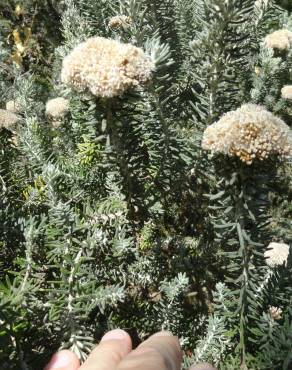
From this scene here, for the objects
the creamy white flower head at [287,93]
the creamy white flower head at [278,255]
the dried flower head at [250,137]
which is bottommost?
the creamy white flower head at [278,255]

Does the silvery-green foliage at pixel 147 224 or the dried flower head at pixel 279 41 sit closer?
the silvery-green foliage at pixel 147 224

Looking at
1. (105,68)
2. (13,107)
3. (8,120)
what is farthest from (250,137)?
(13,107)

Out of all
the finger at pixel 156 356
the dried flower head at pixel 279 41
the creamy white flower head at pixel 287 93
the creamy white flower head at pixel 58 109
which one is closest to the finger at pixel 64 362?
the finger at pixel 156 356

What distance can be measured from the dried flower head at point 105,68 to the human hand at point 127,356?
0.87 m

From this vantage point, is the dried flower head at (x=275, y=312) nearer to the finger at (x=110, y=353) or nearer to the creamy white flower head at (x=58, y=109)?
the finger at (x=110, y=353)

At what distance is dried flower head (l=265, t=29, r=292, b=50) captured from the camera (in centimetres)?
460

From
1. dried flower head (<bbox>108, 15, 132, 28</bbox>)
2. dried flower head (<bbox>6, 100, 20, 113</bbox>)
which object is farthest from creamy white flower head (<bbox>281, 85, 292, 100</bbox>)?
dried flower head (<bbox>6, 100, 20, 113</bbox>)

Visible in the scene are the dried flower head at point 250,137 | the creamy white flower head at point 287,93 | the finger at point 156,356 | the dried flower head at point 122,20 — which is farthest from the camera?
the creamy white flower head at point 287,93

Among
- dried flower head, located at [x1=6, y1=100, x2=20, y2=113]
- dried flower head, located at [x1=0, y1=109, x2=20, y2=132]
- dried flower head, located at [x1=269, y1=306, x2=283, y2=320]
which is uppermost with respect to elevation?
dried flower head, located at [x1=6, y1=100, x2=20, y2=113]

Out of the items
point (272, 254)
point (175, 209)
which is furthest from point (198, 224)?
point (272, 254)

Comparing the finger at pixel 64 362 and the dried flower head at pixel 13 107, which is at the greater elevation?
the dried flower head at pixel 13 107

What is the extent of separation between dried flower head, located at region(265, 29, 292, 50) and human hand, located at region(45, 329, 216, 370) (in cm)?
406

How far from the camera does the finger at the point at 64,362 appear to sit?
134 cm

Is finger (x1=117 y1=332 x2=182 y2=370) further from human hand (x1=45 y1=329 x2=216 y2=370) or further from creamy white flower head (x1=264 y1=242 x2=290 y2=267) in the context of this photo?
creamy white flower head (x1=264 y1=242 x2=290 y2=267)
